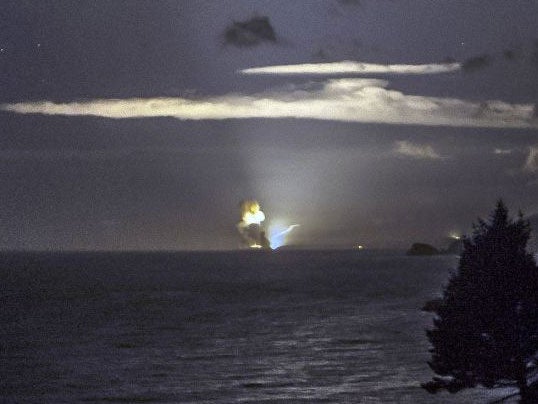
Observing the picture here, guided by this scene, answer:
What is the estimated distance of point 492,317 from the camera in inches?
1427

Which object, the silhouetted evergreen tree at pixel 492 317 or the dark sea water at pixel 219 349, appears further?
the dark sea water at pixel 219 349

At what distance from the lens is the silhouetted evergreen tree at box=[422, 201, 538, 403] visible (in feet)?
117

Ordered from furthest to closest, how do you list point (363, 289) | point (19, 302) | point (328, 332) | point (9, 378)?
point (363, 289) < point (19, 302) < point (328, 332) < point (9, 378)

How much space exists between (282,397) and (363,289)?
4478 inches

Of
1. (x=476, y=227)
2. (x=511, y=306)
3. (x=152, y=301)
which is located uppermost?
(x=152, y=301)

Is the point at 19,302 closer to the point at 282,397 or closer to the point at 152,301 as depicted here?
the point at 152,301

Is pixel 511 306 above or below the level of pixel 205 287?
below

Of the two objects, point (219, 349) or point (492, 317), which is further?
point (219, 349)

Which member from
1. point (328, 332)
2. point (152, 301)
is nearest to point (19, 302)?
point (152, 301)

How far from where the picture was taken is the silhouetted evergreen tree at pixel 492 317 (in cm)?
3578

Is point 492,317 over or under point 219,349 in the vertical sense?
under

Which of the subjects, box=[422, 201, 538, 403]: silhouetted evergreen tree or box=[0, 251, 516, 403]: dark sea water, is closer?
box=[422, 201, 538, 403]: silhouetted evergreen tree

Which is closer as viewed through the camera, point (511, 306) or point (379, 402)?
point (511, 306)

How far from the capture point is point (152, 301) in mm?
142625
